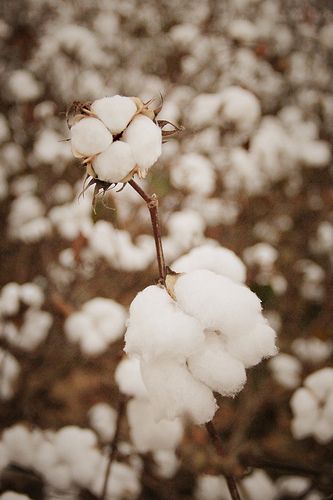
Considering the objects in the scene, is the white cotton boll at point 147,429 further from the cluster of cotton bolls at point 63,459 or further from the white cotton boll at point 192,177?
the white cotton boll at point 192,177

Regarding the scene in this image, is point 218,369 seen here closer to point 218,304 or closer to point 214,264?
point 218,304

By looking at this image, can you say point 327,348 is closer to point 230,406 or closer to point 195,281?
point 230,406

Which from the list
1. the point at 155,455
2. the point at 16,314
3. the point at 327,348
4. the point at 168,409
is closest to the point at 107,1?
the point at 16,314

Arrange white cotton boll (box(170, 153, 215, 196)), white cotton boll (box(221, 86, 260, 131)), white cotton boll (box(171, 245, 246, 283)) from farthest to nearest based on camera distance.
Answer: white cotton boll (box(170, 153, 215, 196)) < white cotton boll (box(221, 86, 260, 131)) < white cotton boll (box(171, 245, 246, 283))

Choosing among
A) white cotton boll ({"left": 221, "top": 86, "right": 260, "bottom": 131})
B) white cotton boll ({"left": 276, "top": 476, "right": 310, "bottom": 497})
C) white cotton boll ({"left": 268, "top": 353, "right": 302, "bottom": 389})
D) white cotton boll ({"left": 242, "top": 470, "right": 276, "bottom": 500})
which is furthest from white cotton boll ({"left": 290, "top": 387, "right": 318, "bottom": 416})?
white cotton boll ({"left": 221, "top": 86, "right": 260, "bottom": 131})

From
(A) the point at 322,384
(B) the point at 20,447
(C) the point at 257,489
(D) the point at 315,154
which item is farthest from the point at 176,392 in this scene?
(D) the point at 315,154

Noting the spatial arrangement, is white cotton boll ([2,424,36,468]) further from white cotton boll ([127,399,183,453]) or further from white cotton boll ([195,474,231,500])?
white cotton boll ([195,474,231,500])
